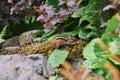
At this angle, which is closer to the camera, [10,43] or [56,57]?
[56,57]

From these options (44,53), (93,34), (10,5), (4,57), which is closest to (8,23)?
(10,5)

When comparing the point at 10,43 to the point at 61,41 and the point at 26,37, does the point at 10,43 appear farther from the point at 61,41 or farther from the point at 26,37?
the point at 61,41

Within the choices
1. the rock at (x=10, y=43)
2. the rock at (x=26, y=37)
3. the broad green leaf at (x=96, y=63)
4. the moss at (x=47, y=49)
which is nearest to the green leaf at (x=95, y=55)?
the broad green leaf at (x=96, y=63)

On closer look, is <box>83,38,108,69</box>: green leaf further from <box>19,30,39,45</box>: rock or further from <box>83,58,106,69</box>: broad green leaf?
<box>19,30,39,45</box>: rock

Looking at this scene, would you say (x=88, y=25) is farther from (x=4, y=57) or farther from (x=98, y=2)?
(x=4, y=57)

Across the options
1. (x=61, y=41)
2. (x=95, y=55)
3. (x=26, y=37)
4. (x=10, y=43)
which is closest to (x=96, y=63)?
(x=95, y=55)

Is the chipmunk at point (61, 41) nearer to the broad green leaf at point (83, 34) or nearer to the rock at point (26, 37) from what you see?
the broad green leaf at point (83, 34)
